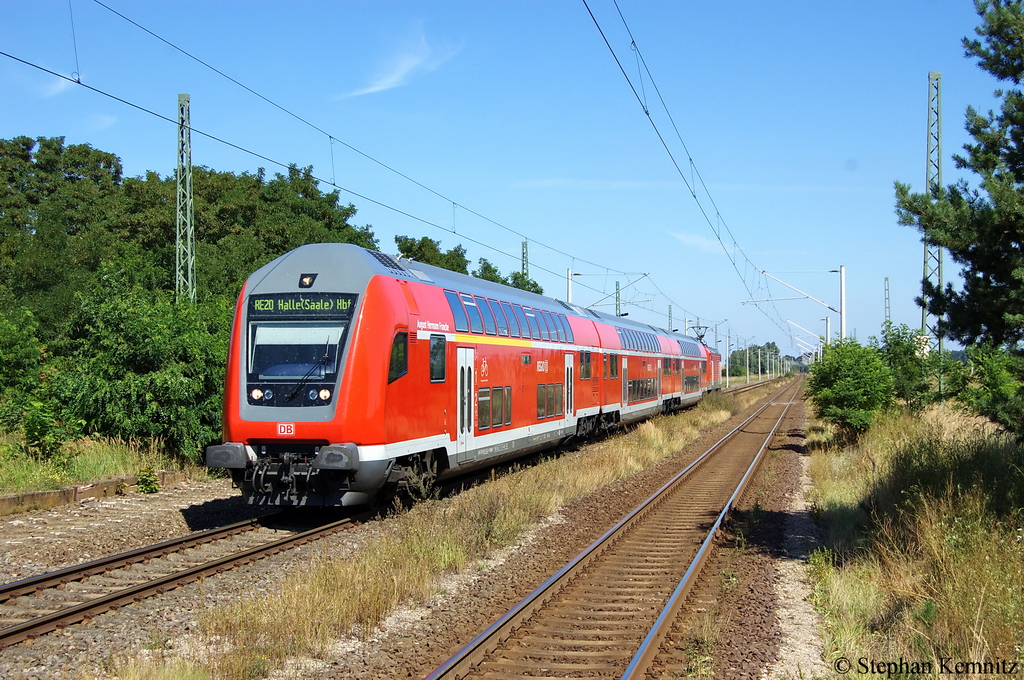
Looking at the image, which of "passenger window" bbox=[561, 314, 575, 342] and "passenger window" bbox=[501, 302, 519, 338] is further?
"passenger window" bbox=[561, 314, 575, 342]

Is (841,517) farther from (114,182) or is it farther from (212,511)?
(114,182)

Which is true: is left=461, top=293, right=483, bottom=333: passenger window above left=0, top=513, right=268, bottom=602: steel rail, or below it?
above

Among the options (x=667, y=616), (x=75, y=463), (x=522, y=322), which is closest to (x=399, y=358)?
(x=667, y=616)

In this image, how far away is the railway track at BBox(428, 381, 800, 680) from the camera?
663 cm

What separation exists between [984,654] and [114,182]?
6099cm

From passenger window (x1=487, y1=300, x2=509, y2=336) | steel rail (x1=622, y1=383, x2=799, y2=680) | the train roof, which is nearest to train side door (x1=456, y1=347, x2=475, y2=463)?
the train roof

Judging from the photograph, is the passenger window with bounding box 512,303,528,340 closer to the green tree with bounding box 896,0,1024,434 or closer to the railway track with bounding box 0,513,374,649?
the railway track with bounding box 0,513,374,649

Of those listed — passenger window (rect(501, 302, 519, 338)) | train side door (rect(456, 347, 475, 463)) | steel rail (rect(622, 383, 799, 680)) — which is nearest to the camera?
steel rail (rect(622, 383, 799, 680))

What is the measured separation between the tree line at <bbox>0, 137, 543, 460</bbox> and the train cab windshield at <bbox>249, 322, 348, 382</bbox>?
451cm

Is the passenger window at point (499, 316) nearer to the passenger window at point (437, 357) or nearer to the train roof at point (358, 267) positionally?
the train roof at point (358, 267)

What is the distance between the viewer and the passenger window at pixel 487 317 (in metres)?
15.6

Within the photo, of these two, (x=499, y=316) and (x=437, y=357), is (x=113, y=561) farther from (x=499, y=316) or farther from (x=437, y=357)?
(x=499, y=316)

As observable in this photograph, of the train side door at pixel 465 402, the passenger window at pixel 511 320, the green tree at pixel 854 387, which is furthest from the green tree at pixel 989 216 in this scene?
the green tree at pixel 854 387

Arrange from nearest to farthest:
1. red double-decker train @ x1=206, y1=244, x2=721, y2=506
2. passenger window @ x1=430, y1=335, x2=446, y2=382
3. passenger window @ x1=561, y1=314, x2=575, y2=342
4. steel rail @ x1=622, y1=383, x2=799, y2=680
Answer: steel rail @ x1=622, y1=383, x2=799, y2=680 → red double-decker train @ x1=206, y1=244, x2=721, y2=506 → passenger window @ x1=430, y1=335, x2=446, y2=382 → passenger window @ x1=561, y1=314, x2=575, y2=342
